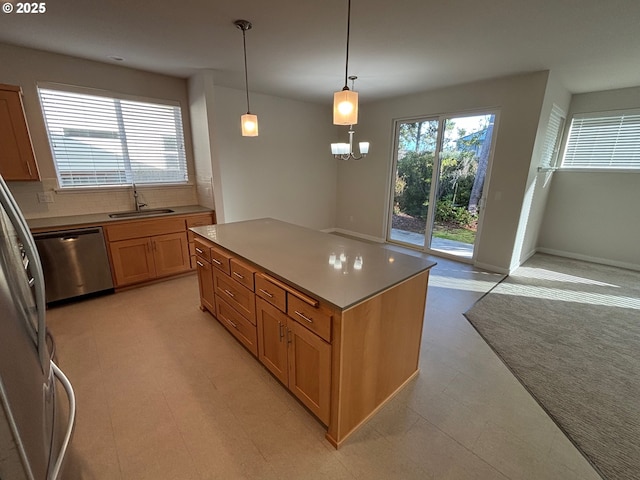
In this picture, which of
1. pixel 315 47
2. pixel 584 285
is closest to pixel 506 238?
pixel 584 285

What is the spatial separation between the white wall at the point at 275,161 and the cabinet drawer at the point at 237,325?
1.75m

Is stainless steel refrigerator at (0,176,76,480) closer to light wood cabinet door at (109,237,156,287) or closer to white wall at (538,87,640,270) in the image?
light wood cabinet door at (109,237,156,287)

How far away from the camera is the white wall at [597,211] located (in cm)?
410

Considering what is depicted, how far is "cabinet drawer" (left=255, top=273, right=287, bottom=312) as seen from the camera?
1620 millimetres

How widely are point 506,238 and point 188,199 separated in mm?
4718

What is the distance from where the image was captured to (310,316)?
146 cm

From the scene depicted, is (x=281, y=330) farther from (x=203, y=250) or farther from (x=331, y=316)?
(x=203, y=250)

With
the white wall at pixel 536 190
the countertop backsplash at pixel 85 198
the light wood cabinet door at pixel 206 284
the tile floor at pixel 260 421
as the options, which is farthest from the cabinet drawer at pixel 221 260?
the white wall at pixel 536 190

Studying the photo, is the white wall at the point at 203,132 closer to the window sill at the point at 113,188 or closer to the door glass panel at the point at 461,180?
the window sill at the point at 113,188

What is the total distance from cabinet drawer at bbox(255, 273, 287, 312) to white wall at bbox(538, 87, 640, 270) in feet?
18.0

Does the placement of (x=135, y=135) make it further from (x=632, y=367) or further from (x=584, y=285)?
(x=584, y=285)

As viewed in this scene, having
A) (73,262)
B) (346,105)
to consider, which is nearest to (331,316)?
(346,105)

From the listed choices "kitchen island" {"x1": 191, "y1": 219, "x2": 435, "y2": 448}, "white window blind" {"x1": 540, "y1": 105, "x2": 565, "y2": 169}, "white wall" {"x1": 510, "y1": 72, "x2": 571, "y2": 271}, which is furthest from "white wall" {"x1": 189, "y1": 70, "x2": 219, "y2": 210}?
"white window blind" {"x1": 540, "y1": 105, "x2": 565, "y2": 169}

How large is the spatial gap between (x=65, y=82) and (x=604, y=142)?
7370mm
